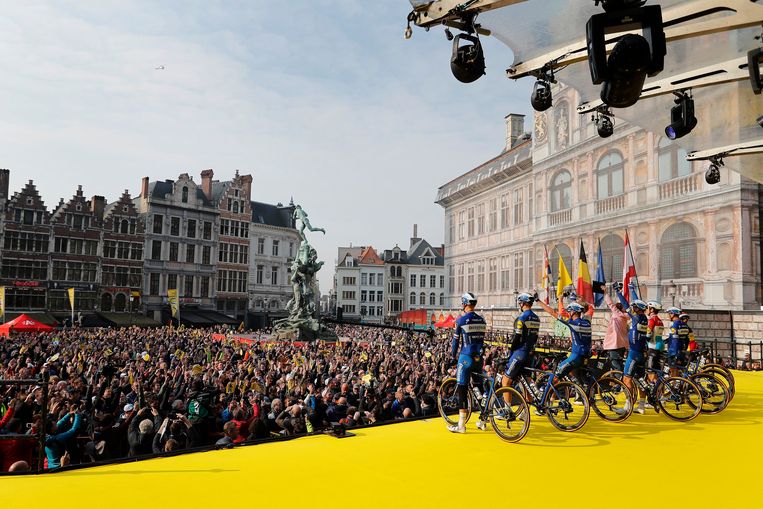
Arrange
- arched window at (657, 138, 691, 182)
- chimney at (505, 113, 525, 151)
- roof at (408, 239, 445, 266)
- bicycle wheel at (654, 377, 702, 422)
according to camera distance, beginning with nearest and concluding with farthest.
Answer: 1. bicycle wheel at (654, 377, 702, 422)
2. arched window at (657, 138, 691, 182)
3. chimney at (505, 113, 525, 151)
4. roof at (408, 239, 445, 266)

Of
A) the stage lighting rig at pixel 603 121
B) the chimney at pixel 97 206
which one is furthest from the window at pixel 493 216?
the stage lighting rig at pixel 603 121

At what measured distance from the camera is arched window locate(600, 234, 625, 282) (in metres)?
31.3

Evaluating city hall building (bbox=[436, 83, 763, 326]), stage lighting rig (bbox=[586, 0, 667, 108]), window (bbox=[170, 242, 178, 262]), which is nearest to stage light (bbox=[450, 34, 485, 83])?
stage lighting rig (bbox=[586, 0, 667, 108])

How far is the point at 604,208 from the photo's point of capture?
32.5 metres

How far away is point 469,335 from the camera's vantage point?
24.6 feet

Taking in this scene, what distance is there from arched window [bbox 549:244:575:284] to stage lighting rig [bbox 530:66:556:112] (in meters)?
28.1

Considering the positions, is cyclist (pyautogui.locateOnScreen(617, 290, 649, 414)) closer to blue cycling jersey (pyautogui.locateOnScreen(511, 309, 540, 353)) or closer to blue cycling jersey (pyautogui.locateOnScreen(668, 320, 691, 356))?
blue cycling jersey (pyautogui.locateOnScreen(668, 320, 691, 356))

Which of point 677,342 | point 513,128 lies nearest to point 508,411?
point 677,342

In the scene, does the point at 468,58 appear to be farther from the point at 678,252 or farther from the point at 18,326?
the point at 18,326

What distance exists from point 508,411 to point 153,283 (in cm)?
5013

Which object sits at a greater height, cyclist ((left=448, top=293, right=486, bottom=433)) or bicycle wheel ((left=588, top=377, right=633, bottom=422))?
cyclist ((left=448, top=293, right=486, bottom=433))

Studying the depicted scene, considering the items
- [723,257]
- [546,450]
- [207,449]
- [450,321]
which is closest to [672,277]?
[723,257]

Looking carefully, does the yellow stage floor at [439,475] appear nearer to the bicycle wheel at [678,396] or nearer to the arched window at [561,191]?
the bicycle wheel at [678,396]

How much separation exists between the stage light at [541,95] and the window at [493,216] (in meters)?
38.0
